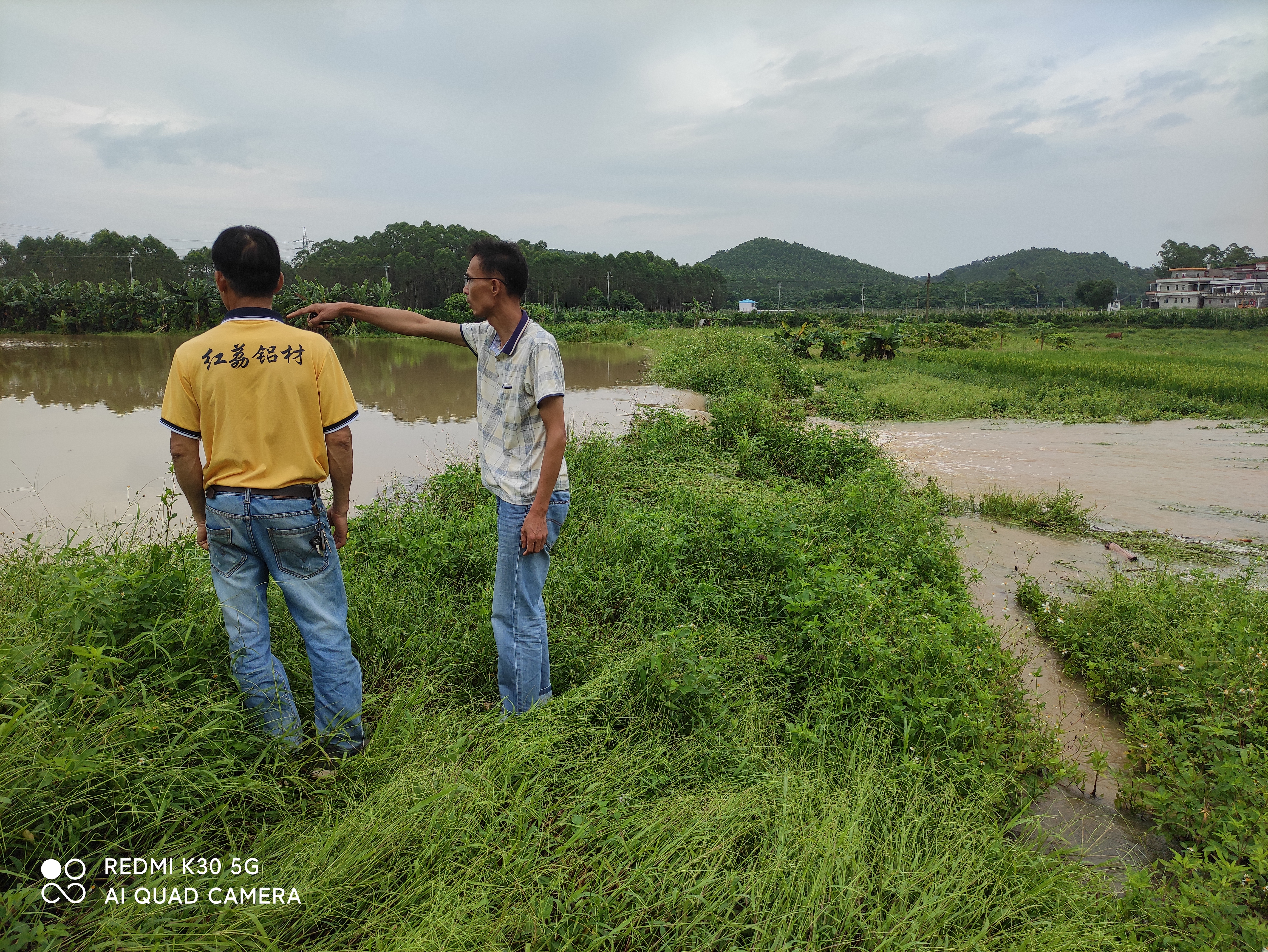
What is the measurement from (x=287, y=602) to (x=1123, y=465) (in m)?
9.98

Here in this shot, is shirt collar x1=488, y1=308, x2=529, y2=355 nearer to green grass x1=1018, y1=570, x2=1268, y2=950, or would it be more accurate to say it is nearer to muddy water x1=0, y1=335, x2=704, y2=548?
green grass x1=1018, y1=570, x2=1268, y2=950

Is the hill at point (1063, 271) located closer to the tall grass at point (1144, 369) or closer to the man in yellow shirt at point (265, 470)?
the tall grass at point (1144, 369)

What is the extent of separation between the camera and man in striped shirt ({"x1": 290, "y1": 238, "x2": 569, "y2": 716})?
224 cm

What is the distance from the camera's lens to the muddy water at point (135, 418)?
19.0 ft

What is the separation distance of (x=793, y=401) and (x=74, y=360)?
1710 cm

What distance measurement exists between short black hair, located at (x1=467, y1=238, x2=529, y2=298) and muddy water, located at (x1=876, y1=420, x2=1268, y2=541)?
243 inches

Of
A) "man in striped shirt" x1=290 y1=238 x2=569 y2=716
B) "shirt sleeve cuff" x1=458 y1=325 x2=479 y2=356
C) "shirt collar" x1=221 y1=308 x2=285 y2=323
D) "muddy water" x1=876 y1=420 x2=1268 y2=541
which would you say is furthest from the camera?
"muddy water" x1=876 y1=420 x2=1268 y2=541

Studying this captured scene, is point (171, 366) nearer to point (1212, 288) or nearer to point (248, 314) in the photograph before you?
point (248, 314)

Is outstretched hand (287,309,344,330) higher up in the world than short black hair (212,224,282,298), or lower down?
lower down

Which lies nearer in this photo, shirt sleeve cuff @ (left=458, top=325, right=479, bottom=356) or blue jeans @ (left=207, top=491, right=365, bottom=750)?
blue jeans @ (left=207, top=491, right=365, bottom=750)

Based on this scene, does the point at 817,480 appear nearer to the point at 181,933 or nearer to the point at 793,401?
the point at 181,933

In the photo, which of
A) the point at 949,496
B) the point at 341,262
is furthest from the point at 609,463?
the point at 341,262
